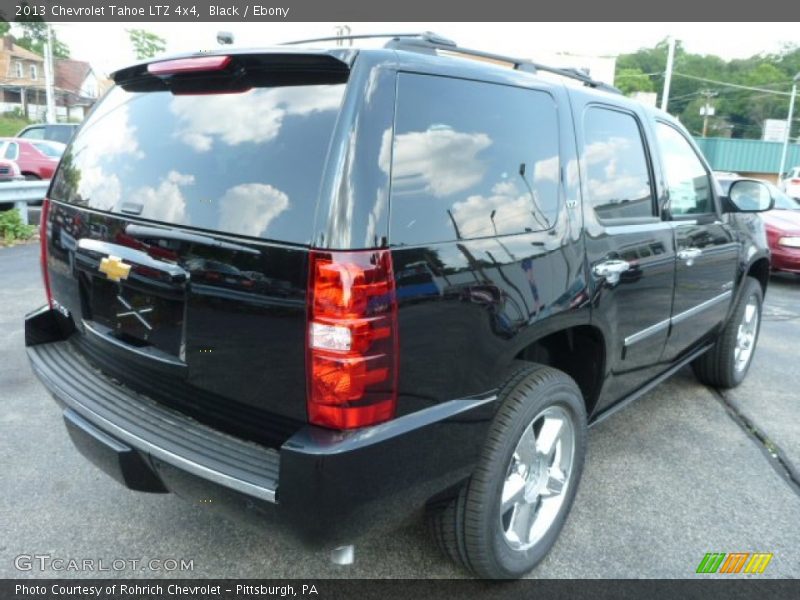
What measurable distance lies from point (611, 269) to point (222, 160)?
166 centimetres

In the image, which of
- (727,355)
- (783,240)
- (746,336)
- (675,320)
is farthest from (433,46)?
(783,240)

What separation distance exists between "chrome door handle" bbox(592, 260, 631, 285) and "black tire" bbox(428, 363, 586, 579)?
19.0 inches

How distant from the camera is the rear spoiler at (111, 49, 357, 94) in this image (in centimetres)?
190

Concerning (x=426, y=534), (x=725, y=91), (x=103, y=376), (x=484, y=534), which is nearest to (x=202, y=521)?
(x=103, y=376)

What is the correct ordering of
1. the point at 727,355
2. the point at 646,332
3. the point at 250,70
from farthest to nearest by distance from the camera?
the point at 727,355, the point at 646,332, the point at 250,70

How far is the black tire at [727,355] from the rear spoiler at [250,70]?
3.56 metres

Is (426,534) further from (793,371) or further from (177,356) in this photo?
(793,371)

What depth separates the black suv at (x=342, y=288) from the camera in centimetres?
180

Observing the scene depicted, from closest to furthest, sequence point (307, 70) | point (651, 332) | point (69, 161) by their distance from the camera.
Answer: point (307, 70) < point (69, 161) < point (651, 332)

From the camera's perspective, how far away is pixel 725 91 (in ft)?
255

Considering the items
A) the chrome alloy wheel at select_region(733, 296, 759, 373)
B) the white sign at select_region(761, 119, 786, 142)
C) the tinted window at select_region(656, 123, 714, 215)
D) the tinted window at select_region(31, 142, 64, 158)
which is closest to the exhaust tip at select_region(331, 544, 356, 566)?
the tinted window at select_region(656, 123, 714, 215)

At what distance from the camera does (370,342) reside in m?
1.78

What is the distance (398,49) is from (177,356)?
124 cm

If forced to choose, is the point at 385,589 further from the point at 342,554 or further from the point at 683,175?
the point at 683,175
